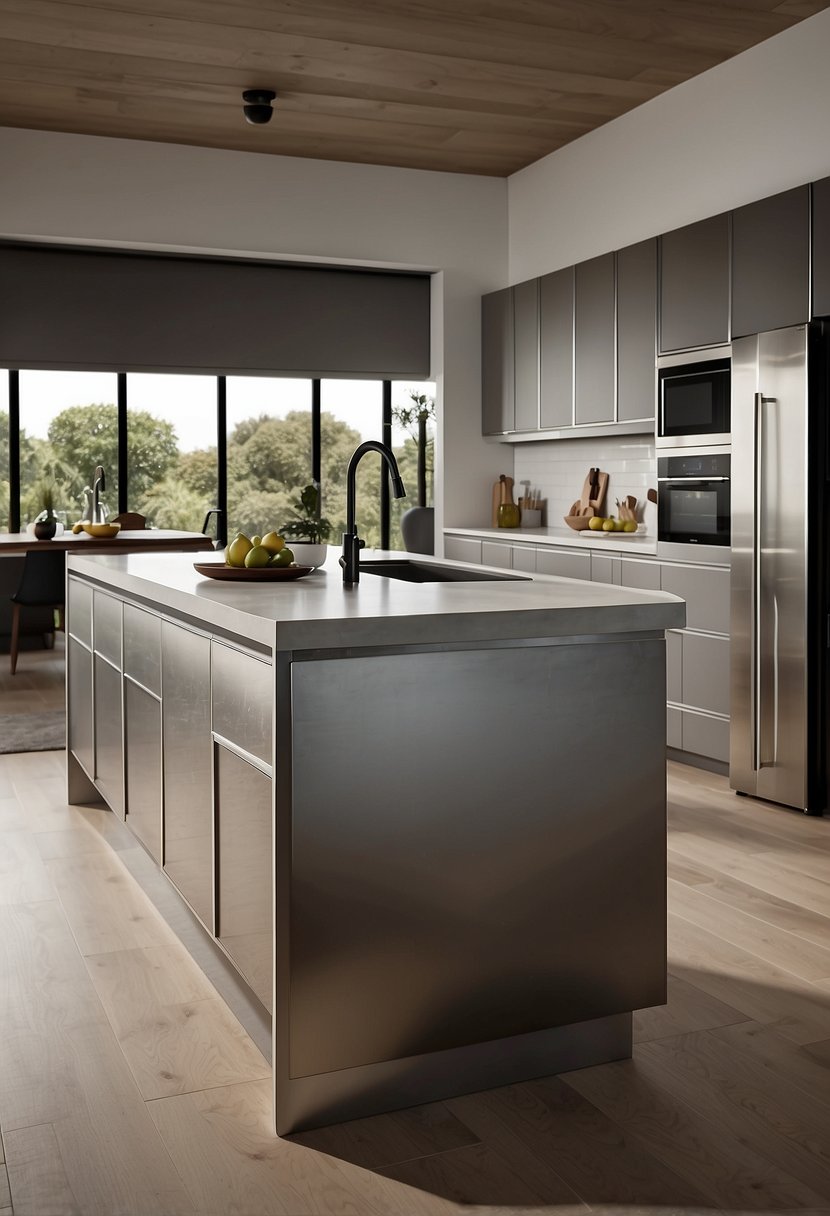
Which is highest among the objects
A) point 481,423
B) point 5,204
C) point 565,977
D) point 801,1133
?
point 5,204

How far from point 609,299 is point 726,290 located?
1.11m

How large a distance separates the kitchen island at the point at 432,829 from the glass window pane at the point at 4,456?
563 cm

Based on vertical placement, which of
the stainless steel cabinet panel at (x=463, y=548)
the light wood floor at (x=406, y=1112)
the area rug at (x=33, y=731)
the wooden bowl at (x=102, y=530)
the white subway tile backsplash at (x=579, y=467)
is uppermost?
the white subway tile backsplash at (x=579, y=467)

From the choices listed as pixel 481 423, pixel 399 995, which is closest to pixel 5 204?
pixel 481 423

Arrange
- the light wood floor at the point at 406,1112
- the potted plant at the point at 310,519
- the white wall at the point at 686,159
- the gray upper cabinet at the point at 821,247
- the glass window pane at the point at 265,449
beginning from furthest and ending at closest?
the glass window pane at the point at 265,449
the potted plant at the point at 310,519
the white wall at the point at 686,159
the gray upper cabinet at the point at 821,247
the light wood floor at the point at 406,1112

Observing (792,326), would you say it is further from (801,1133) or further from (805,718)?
(801,1133)

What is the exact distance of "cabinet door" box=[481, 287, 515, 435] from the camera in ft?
23.0

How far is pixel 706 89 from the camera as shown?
17.8 ft

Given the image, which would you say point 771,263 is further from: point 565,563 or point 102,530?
point 102,530

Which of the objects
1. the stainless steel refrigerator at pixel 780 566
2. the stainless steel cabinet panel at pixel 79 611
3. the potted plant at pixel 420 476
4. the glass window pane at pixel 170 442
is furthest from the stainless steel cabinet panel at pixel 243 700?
the glass window pane at pixel 170 442

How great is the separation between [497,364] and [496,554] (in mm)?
1345

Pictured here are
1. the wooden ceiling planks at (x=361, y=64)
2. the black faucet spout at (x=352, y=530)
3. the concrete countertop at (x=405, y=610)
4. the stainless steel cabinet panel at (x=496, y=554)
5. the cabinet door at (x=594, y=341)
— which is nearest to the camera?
the concrete countertop at (x=405, y=610)

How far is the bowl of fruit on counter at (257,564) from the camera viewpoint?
2.92m

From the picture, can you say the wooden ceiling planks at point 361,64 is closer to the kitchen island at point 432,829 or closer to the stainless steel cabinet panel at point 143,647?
the stainless steel cabinet panel at point 143,647
